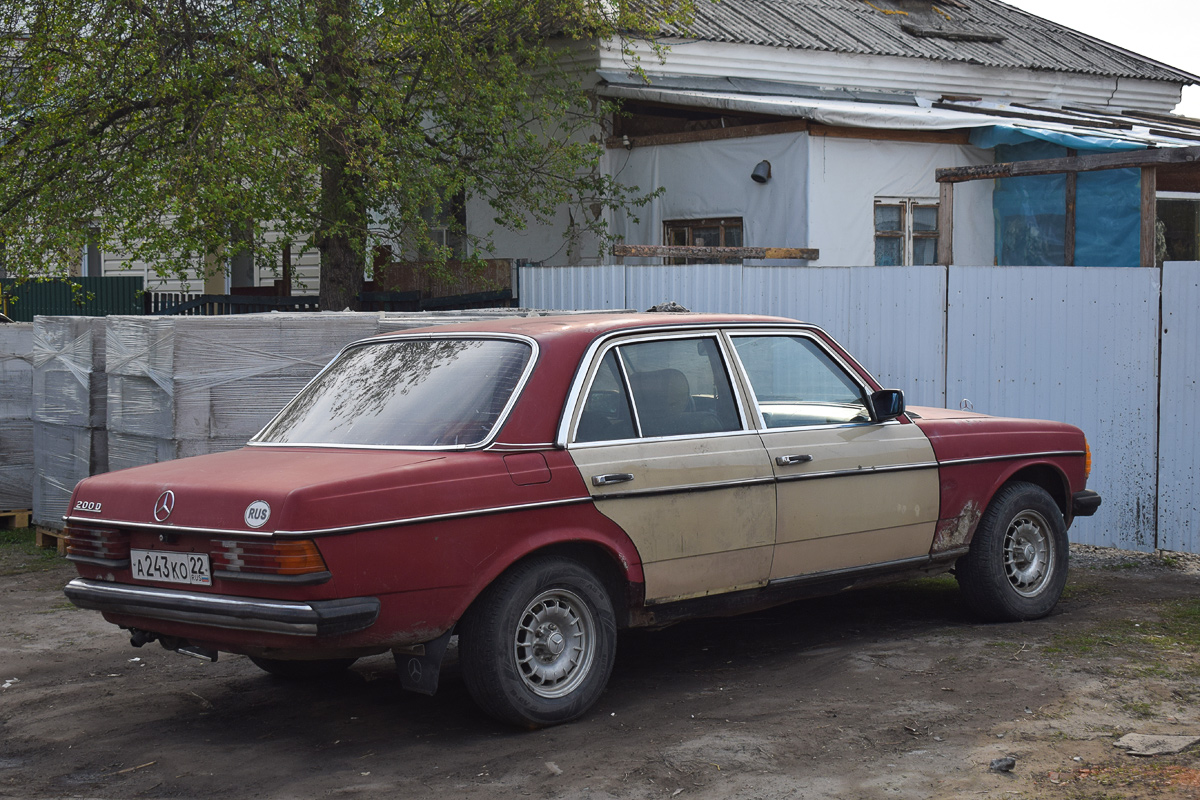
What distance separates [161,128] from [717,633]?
9.74 meters

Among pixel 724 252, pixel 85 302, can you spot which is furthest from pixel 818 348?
pixel 85 302

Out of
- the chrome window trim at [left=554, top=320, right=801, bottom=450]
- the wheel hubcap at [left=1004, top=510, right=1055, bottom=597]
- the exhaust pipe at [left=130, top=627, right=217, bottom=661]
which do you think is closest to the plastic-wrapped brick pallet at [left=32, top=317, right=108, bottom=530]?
the exhaust pipe at [left=130, top=627, right=217, bottom=661]

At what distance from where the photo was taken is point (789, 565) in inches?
228

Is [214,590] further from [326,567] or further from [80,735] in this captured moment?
[80,735]

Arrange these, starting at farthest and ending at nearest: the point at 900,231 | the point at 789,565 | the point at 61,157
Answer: the point at 900,231 → the point at 61,157 → the point at 789,565

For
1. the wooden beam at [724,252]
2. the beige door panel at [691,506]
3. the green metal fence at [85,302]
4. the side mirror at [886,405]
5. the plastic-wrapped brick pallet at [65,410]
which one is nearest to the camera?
the beige door panel at [691,506]

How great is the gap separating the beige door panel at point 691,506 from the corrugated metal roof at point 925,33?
11.5 metres

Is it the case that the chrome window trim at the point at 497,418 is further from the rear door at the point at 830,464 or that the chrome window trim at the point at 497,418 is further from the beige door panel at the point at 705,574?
the rear door at the point at 830,464

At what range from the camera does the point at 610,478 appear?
518 cm

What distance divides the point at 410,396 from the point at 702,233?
1086cm

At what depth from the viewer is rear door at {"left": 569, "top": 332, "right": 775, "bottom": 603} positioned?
17.3 feet

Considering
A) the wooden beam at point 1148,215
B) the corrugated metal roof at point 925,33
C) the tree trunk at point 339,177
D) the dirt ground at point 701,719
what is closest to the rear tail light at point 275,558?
the dirt ground at point 701,719

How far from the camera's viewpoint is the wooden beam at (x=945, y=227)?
11.3m

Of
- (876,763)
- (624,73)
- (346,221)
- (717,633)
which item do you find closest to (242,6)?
(346,221)
